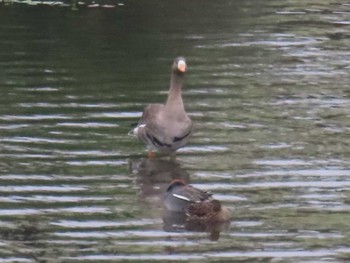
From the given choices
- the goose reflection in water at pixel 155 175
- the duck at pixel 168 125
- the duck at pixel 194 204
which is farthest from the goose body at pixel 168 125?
the duck at pixel 194 204


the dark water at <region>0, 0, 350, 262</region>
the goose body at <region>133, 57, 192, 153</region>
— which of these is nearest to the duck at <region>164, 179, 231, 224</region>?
the dark water at <region>0, 0, 350, 262</region>

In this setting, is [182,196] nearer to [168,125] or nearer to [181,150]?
[168,125]

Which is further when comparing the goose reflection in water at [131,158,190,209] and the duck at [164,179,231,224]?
the goose reflection in water at [131,158,190,209]

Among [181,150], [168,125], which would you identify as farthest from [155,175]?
[181,150]

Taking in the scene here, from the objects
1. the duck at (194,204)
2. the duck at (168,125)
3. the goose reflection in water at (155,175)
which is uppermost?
the duck at (168,125)

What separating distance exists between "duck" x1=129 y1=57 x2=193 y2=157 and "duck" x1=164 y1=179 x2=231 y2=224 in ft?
6.86

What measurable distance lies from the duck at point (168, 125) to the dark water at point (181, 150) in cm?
27

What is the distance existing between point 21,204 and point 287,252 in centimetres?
339

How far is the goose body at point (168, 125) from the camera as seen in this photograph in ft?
55.5

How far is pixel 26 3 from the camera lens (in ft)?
98.1

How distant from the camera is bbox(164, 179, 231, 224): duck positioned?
1401cm

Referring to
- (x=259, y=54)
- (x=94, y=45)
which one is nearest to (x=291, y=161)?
(x=259, y=54)

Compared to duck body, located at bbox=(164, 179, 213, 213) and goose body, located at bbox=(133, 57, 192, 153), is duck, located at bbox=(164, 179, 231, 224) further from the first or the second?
goose body, located at bbox=(133, 57, 192, 153)

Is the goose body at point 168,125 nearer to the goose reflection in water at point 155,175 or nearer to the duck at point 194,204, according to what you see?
the goose reflection in water at point 155,175
